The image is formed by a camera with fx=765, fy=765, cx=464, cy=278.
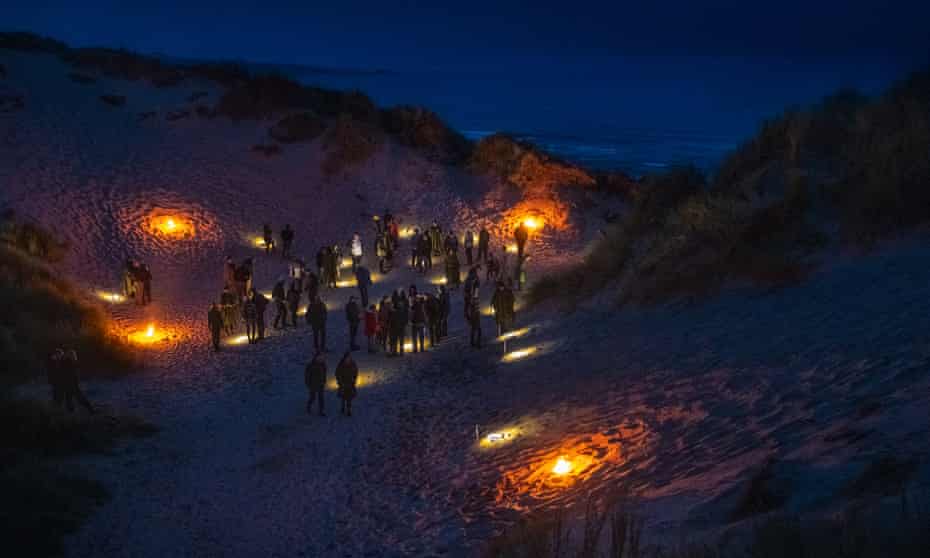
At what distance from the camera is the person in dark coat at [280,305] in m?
19.7

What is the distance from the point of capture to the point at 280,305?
19812 millimetres

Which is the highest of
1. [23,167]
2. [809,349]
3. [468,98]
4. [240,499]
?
[468,98]

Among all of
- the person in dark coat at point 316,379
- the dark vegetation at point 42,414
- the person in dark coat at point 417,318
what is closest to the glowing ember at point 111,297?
the dark vegetation at point 42,414

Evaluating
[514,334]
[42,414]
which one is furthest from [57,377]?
[514,334]

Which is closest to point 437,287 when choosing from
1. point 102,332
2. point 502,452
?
point 102,332

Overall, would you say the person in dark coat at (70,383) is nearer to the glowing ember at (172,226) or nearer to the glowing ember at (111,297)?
the glowing ember at (111,297)

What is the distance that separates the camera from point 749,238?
14.2 m

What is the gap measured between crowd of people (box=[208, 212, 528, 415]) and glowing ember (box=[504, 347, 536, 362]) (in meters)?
1.38

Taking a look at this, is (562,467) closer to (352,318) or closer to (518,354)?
(518,354)

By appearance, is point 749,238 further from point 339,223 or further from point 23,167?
point 23,167

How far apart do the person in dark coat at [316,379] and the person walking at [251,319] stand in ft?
17.5

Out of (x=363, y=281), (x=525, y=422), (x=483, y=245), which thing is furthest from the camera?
(x=483, y=245)

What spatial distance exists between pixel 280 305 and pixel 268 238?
6887 mm

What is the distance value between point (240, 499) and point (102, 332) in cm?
862
